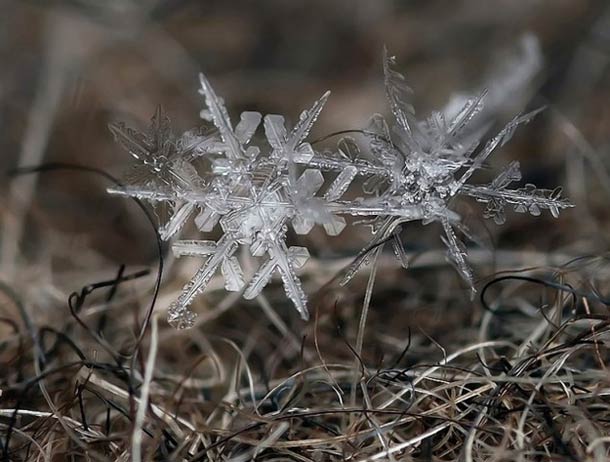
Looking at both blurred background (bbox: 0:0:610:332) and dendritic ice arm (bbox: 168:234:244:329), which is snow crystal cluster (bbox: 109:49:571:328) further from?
blurred background (bbox: 0:0:610:332)

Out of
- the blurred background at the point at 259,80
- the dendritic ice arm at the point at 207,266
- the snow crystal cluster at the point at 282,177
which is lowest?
the blurred background at the point at 259,80

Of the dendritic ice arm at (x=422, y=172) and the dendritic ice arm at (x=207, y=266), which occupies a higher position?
the dendritic ice arm at (x=422, y=172)

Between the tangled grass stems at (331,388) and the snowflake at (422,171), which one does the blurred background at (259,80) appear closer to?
the tangled grass stems at (331,388)

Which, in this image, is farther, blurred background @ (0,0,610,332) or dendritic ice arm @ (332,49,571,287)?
blurred background @ (0,0,610,332)

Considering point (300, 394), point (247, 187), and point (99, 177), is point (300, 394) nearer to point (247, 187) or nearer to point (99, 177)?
point (247, 187)

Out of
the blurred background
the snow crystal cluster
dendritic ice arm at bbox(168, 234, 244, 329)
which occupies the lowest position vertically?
the blurred background

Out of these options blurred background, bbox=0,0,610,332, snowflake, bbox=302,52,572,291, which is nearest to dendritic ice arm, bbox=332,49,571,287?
snowflake, bbox=302,52,572,291

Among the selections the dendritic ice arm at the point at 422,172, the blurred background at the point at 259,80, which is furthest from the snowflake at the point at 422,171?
the blurred background at the point at 259,80
